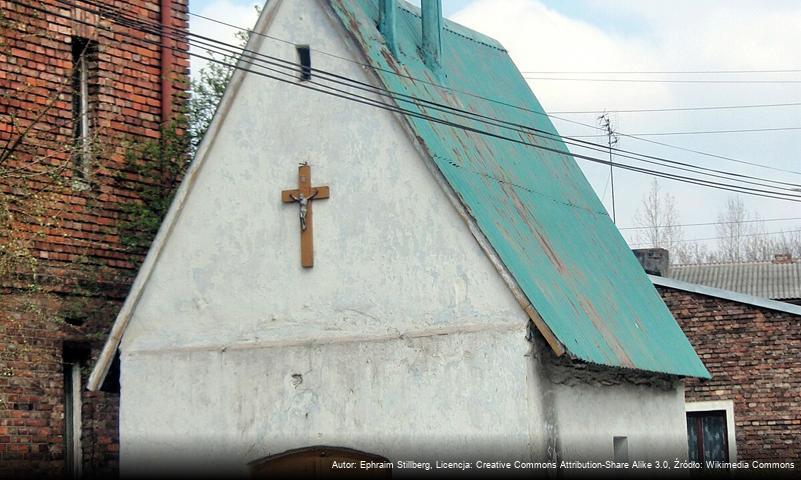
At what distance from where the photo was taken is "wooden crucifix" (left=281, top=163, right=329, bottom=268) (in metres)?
13.9

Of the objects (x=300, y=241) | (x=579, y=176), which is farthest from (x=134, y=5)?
(x=579, y=176)

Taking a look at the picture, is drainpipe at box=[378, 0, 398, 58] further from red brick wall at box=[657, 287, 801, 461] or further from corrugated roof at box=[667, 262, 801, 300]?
corrugated roof at box=[667, 262, 801, 300]

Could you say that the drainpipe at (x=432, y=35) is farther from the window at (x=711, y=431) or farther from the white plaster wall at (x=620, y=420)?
the window at (x=711, y=431)

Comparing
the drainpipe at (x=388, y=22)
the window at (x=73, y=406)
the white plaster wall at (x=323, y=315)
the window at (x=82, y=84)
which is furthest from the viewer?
the window at (x=82, y=84)

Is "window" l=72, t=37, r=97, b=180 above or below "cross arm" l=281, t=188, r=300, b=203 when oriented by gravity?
above

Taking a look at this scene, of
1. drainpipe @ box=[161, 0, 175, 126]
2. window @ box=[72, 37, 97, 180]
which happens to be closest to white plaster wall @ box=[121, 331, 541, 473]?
window @ box=[72, 37, 97, 180]

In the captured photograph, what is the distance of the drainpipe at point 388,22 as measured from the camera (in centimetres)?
1533

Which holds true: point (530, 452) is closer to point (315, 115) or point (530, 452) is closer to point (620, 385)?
point (620, 385)

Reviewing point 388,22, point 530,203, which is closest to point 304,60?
point 388,22

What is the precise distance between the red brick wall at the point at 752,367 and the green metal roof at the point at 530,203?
325 inches

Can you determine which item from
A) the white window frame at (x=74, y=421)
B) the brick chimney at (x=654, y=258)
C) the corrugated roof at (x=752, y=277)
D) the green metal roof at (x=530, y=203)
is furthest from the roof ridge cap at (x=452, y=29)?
the corrugated roof at (x=752, y=277)

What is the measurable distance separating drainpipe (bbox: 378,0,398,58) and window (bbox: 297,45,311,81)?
135 cm

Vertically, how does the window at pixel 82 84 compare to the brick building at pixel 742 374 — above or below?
above

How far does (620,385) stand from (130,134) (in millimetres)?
6441
